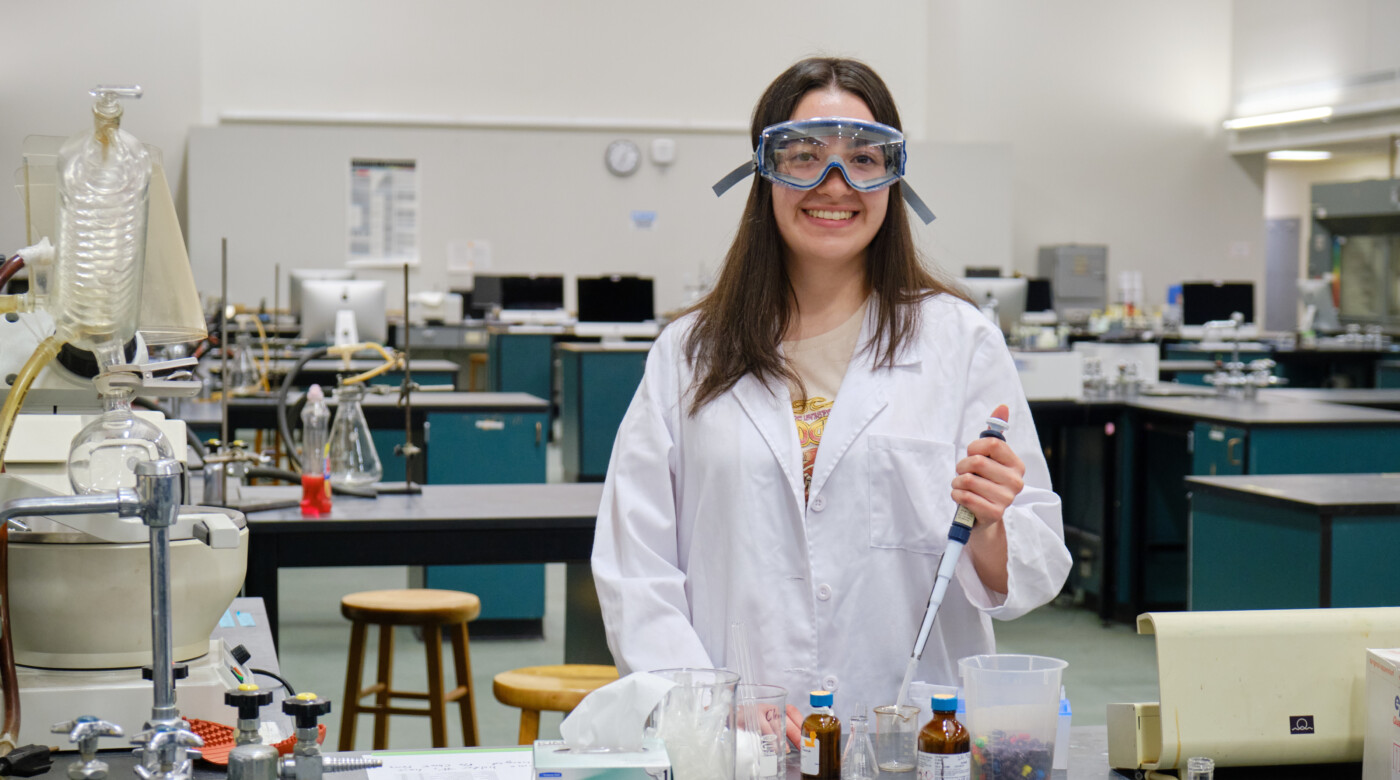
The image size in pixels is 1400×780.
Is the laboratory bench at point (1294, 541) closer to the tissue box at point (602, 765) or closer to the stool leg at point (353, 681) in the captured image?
the stool leg at point (353, 681)

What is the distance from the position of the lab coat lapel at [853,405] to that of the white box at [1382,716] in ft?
1.84

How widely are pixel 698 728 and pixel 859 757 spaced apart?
17 centimetres

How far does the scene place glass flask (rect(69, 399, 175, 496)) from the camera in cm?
130

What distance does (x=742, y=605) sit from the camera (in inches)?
58.8

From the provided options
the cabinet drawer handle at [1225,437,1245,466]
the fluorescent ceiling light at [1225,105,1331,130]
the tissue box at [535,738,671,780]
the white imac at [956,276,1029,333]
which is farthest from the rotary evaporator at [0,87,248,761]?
the fluorescent ceiling light at [1225,105,1331,130]

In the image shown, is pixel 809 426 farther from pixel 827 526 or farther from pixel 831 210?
pixel 831 210

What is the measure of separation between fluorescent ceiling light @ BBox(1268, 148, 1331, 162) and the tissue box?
515 inches

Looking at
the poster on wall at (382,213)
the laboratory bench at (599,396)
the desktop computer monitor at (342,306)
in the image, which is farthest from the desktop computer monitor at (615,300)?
the desktop computer monitor at (342,306)

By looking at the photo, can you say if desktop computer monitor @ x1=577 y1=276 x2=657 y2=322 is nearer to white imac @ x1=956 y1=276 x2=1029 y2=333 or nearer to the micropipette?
white imac @ x1=956 y1=276 x2=1029 y2=333

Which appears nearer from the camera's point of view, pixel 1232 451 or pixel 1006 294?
pixel 1232 451

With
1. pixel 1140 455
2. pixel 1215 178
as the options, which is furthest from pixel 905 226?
pixel 1215 178

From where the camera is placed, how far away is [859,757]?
3.83 ft

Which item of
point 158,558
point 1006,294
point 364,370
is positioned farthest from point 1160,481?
A: point 158,558

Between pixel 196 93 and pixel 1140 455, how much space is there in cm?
912
